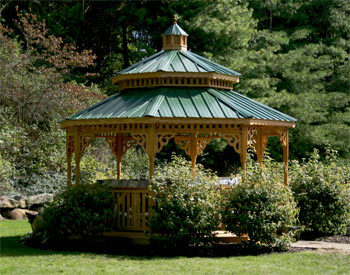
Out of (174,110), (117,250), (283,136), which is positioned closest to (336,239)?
(283,136)

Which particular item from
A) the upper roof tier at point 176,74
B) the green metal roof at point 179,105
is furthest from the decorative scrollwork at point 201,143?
the green metal roof at point 179,105

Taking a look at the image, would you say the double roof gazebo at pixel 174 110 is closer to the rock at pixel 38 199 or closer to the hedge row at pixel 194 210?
the hedge row at pixel 194 210

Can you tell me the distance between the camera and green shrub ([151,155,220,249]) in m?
11.3

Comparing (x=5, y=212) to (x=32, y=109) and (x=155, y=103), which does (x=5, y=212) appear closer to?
(x=32, y=109)

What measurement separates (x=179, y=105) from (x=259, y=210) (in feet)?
9.05

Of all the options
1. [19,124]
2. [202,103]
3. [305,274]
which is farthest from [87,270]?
[19,124]

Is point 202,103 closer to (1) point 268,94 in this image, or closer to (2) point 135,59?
(1) point 268,94

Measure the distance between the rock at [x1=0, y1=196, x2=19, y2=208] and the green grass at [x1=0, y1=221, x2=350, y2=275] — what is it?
17.0ft

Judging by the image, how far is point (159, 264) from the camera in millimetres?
10195

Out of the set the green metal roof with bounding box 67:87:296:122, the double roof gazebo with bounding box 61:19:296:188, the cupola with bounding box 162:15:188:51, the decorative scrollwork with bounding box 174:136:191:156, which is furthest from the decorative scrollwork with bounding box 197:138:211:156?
the cupola with bounding box 162:15:188:51

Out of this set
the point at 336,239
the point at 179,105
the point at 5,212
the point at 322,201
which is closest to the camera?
the point at 179,105

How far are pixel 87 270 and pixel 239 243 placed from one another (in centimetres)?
383

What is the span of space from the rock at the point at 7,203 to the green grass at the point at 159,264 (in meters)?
5.19

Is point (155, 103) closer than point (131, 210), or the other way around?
point (155, 103)
